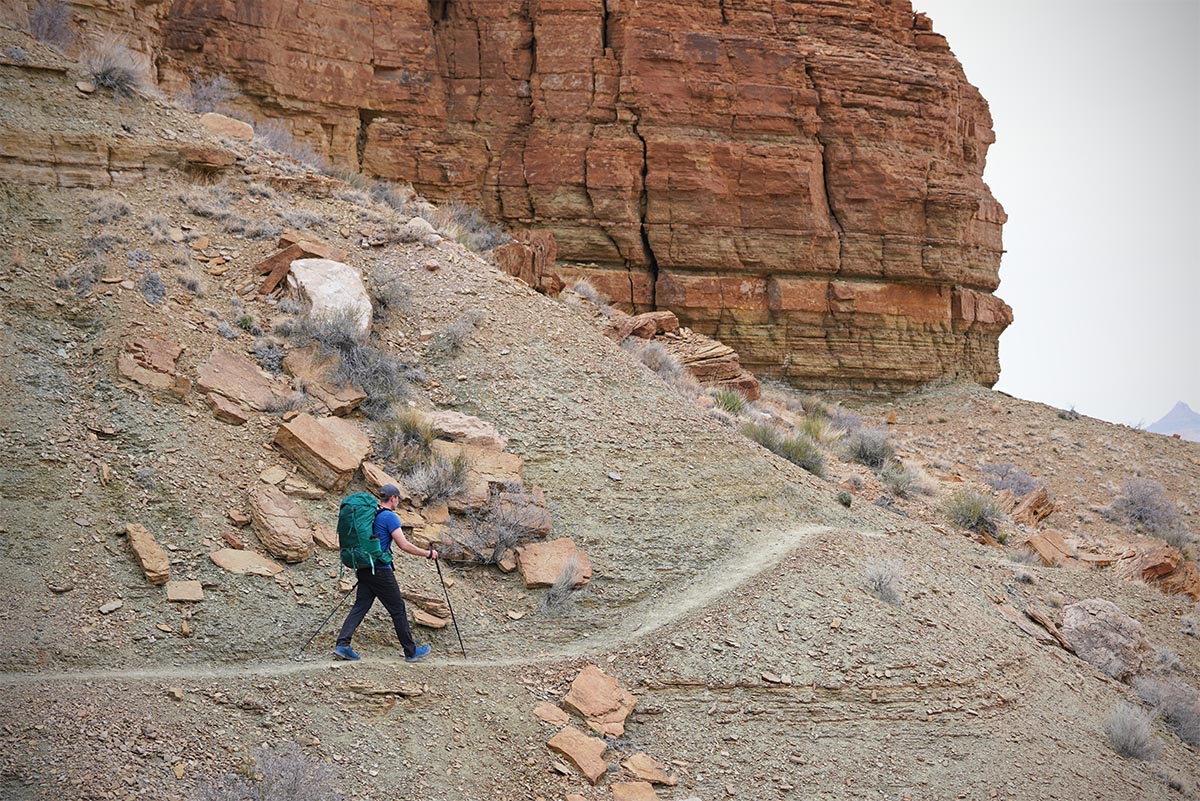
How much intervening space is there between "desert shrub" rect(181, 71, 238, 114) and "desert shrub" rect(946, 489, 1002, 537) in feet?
55.4

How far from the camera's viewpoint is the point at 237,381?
34.7 ft

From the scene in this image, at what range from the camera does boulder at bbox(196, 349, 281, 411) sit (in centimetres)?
1032

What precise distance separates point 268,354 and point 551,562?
4352 millimetres

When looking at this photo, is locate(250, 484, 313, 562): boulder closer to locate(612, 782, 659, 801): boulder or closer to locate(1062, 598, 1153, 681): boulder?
locate(612, 782, 659, 801): boulder

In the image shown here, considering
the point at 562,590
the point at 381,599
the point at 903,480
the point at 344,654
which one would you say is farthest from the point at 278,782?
the point at 903,480

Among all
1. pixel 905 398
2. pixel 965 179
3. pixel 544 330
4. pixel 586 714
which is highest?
pixel 965 179

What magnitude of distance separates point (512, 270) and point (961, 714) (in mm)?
11420

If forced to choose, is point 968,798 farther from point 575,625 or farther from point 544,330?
point 544,330

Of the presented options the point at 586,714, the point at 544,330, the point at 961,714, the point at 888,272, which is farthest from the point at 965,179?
the point at 586,714

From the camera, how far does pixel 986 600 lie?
11820mm

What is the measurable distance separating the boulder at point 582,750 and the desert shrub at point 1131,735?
579 cm

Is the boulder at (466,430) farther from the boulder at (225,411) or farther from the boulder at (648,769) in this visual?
the boulder at (648,769)

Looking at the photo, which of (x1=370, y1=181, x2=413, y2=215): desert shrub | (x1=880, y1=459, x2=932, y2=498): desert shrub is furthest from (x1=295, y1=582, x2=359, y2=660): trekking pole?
(x1=880, y1=459, x2=932, y2=498): desert shrub

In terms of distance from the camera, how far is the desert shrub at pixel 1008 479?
20.7 meters
